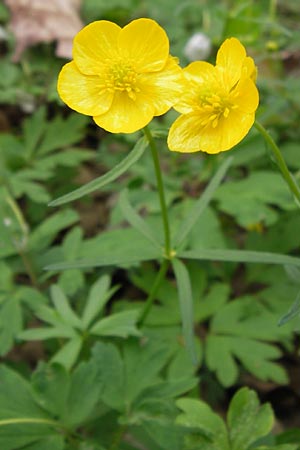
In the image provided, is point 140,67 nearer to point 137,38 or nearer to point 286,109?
point 137,38

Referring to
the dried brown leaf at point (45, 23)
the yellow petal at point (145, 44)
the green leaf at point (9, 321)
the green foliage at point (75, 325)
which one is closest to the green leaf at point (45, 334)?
the green foliage at point (75, 325)

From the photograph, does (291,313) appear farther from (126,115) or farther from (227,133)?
(126,115)

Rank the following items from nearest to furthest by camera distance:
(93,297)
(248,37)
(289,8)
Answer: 1. (93,297)
2. (248,37)
3. (289,8)

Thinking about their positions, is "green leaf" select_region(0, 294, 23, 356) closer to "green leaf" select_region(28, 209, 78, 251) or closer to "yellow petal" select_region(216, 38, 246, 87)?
"green leaf" select_region(28, 209, 78, 251)

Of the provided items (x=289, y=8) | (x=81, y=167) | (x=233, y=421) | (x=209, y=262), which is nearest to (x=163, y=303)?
(x=209, y=262)

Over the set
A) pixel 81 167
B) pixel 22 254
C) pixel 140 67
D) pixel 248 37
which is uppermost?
pixel 140 67

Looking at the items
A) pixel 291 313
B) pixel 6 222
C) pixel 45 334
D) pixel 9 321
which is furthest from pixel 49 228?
pixel 291 313
